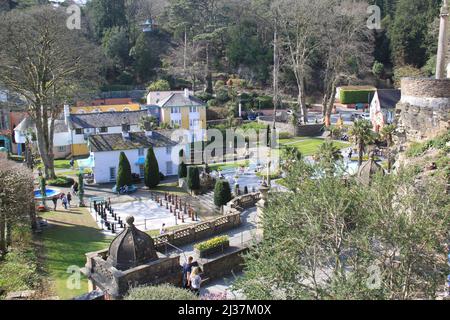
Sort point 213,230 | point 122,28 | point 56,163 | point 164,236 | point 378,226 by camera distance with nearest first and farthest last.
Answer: point 378,226, point 164,236, point 213,230, point 56,163, point 122,28

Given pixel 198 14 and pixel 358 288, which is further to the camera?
pixel 198 14

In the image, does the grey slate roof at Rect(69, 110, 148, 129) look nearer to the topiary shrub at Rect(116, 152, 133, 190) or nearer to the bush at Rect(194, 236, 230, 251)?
the topiary shrub at Rect(116, 152, 133, 190)

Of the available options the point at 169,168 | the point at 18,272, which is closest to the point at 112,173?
the point at 169,168

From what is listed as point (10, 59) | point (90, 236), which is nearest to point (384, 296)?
point (90, 236)

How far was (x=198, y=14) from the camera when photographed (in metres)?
78.4

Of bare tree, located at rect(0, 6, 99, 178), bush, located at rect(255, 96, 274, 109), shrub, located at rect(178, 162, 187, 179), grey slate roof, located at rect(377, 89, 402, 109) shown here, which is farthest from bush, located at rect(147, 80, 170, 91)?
shrub, located at rect(178, 162, 187, 179)

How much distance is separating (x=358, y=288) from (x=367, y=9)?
56344 millimetres

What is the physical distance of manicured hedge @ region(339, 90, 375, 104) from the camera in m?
71.2

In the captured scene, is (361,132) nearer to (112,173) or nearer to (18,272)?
(112,173)

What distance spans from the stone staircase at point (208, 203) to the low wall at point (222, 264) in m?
10.7

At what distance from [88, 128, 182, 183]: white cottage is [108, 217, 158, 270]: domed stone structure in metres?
23.0

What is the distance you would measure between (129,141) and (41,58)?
30.7 ft
